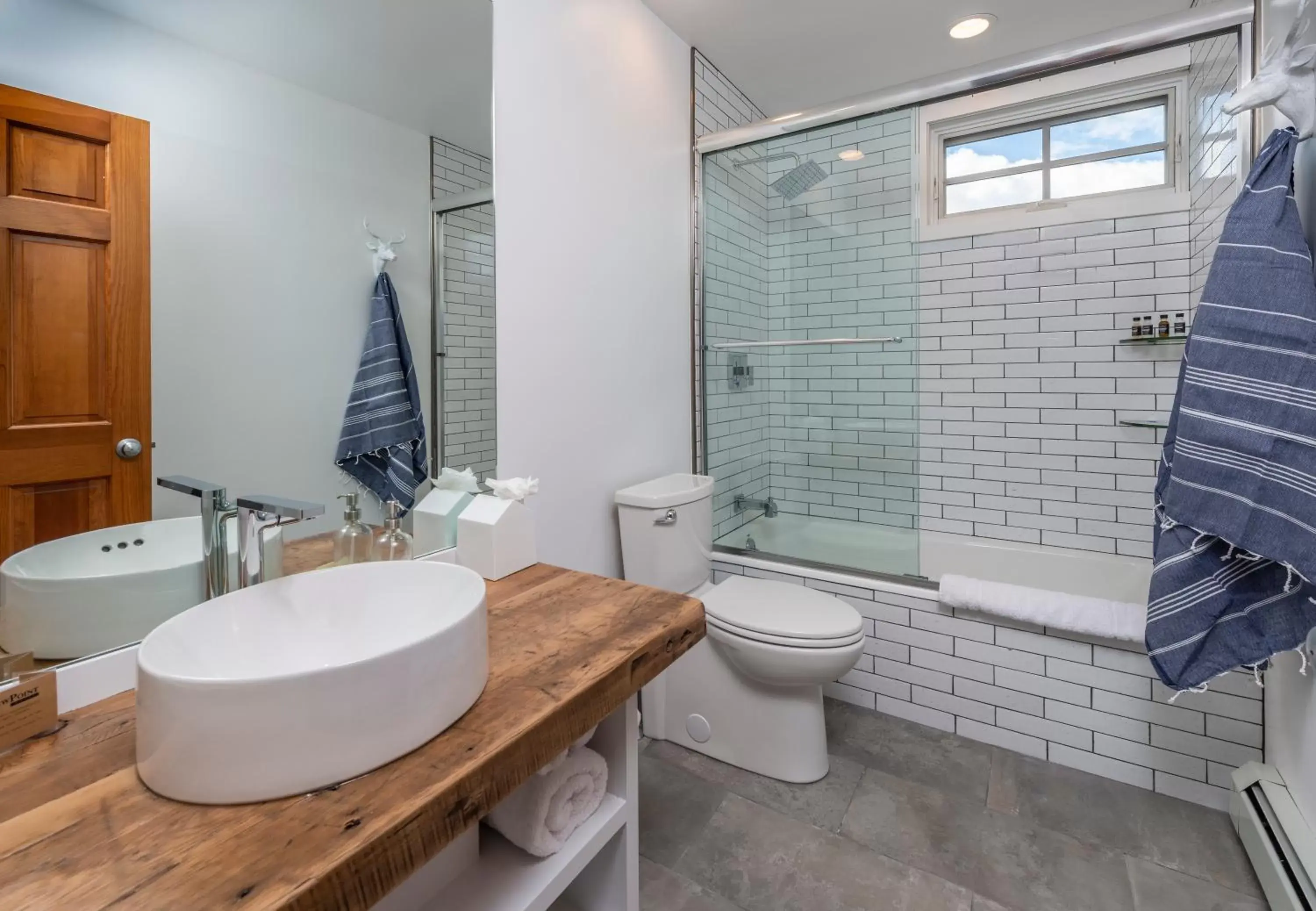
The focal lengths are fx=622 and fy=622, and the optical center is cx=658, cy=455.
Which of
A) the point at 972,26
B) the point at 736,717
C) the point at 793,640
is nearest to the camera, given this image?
the point at 793,640

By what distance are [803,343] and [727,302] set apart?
364 mm

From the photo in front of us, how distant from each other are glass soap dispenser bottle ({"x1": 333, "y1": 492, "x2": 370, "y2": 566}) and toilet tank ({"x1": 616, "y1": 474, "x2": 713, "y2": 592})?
888 mm

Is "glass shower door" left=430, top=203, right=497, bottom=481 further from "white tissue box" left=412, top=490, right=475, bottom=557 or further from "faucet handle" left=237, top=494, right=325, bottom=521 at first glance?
"faucet handle" left=237, top=494, right=325, bottom=521

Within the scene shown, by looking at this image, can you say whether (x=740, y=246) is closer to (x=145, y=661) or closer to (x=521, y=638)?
(x=521, y=638)

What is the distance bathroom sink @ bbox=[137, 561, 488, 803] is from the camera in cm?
63

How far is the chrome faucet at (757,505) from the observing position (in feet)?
8.59

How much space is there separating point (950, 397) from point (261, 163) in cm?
275

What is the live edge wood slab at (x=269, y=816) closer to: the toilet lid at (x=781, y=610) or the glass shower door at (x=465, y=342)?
the glass shower door at (x=465, y=342)

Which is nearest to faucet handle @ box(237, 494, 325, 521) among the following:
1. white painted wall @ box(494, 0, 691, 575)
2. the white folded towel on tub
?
white painted wall @ box(494, 0, 691, 575)

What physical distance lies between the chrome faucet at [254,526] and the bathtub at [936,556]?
177 cm

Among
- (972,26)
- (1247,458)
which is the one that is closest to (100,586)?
(1247,458)

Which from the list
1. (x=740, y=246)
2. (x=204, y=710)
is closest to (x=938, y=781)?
(x=204, y=710)

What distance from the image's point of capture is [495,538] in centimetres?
140

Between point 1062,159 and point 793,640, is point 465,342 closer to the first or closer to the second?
point 793,640
